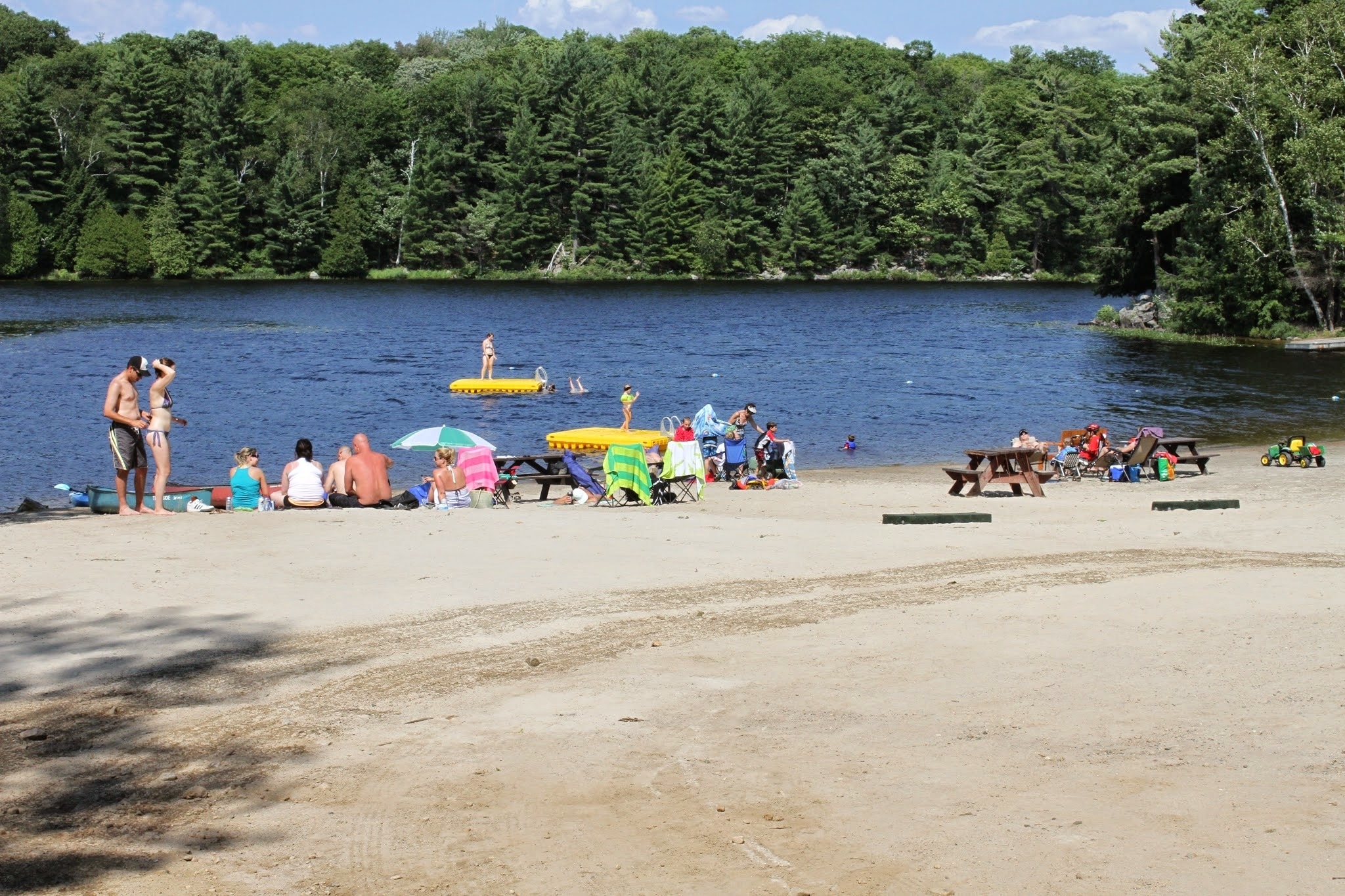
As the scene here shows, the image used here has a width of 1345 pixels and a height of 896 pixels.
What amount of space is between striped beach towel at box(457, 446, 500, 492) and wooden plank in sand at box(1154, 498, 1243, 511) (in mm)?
8831

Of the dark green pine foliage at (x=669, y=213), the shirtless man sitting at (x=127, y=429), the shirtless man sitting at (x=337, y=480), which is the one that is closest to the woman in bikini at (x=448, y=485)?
the shirtless man sitting at (x=337, y=480)

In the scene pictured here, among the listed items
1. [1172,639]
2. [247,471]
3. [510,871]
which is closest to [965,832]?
[510,871]

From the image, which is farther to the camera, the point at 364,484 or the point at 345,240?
the point at 345,240

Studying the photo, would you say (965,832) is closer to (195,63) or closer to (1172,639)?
→ (1172,639)

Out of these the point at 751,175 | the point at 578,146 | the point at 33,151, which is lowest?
the point at 33,151

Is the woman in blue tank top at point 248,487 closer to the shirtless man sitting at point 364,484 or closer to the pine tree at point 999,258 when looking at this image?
A: the shirtless man sitting at point 364,484

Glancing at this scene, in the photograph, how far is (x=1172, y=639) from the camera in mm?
9508

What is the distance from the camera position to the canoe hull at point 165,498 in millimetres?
15336

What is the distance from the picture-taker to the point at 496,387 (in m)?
39.1

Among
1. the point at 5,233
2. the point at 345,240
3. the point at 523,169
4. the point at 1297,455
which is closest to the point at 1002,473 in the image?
the point at 1297,455

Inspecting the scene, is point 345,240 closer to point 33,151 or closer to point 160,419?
point 33,151

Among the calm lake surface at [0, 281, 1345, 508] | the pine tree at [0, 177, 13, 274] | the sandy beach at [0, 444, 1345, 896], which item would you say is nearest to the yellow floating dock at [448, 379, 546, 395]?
the calm lake surface at [0, 281, 1345, 508]

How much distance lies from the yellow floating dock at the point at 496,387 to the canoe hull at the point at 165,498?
20.2 meters

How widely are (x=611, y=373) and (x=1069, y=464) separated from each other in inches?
981
